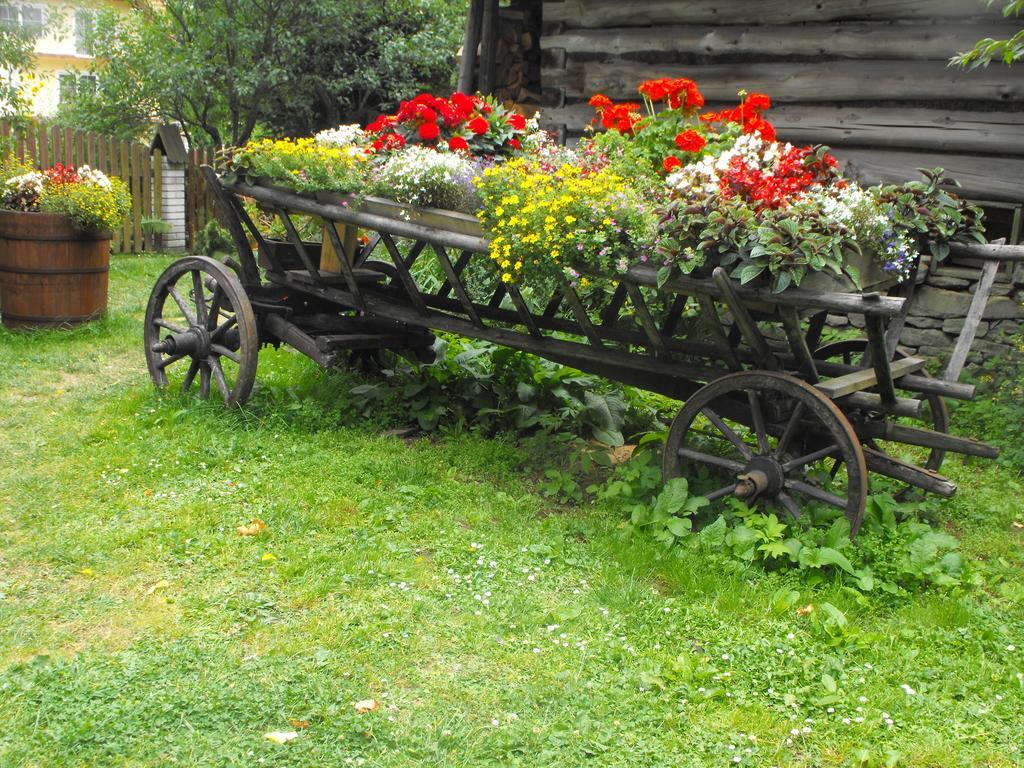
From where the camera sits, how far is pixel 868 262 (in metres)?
3.74

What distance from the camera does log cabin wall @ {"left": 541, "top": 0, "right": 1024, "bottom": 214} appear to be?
6207mm

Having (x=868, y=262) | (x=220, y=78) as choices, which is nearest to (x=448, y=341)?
(x=868, y=262)

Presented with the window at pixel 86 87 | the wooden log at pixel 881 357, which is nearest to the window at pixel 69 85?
the window at pixel 86 87

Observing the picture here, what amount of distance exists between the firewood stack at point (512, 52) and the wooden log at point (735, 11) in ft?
2.13

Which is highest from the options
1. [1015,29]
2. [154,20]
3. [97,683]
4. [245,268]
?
[154,20]

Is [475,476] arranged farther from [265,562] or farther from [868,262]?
[868,262]

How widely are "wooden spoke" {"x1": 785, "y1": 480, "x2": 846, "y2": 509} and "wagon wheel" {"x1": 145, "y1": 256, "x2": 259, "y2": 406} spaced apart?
3059 mm

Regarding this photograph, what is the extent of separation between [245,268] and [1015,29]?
526cm

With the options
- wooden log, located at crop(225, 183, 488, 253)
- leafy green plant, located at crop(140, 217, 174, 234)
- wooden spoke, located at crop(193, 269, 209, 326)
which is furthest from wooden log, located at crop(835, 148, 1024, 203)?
leafy green plant, located at crop(140, 217, 174, 234)

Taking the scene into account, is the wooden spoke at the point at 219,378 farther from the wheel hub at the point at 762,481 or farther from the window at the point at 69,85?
the window at the point at 69,85

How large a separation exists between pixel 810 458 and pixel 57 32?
710 inches

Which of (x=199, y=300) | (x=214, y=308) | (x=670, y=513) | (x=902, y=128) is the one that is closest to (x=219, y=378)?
(x=214, y=308)

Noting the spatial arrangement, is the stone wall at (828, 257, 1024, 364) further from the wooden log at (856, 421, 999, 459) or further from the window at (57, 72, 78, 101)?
the window at (57, 72, 78, 101)

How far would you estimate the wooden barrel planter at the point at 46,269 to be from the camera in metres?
7.16
